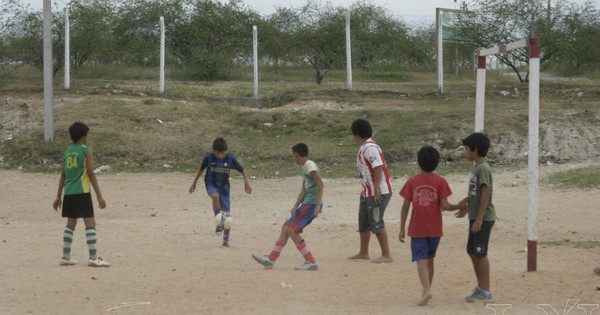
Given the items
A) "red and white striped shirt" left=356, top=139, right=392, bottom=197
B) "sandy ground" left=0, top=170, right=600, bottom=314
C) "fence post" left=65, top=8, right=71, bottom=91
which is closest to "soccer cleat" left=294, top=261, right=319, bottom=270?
"sandy ground" left=0, top=170, right=600, bottom=314

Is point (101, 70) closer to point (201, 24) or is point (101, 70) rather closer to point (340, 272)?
point (201, 24)

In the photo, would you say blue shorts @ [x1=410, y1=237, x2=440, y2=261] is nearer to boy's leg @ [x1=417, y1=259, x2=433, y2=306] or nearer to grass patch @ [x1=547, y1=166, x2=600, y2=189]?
boy's leg @ [x1=417, y1=259, x2=433, y2=306]

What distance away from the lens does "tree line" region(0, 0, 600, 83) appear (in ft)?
76.7

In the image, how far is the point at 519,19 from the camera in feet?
Answer: 77.4

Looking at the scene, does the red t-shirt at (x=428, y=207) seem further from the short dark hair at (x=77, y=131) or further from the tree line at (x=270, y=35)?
the tree line at (x=270, y=35)

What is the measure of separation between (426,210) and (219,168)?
12.6 feet

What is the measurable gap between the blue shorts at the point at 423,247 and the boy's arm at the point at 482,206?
337 mm

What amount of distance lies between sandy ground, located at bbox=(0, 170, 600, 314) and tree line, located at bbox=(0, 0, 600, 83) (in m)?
8.34

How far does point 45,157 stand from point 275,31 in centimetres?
982

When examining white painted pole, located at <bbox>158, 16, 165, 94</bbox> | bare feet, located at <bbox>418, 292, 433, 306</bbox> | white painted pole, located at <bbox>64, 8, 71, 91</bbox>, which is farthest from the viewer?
white painted pole, located at <bbox>158, 16, 165, 94</bbox>

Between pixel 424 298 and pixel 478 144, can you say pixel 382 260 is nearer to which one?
pixel 424 298

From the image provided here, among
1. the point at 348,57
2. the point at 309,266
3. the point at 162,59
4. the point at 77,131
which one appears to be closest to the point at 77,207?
the point at 77,131

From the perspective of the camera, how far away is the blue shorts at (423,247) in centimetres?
745

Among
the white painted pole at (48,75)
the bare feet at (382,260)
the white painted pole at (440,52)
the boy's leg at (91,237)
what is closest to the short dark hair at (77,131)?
the boy's leg at (91,237)
